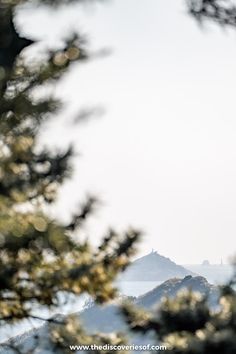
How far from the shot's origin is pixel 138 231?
1109 cm

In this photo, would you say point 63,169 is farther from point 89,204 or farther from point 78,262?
point 78,262

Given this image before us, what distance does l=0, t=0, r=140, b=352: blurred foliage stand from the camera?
8188mm

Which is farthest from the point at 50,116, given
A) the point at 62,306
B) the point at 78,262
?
the point at 62,306

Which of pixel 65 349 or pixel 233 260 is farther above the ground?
pixel 233 260

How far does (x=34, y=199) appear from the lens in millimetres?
11344

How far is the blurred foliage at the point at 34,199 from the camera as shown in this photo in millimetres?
8188

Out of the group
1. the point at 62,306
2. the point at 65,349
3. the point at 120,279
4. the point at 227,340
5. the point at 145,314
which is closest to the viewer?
the point at 227,340

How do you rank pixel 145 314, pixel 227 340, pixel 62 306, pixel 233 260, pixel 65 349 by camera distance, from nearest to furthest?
pixel 227 340 < pixel 233 260 < pixel 145 314 < pixel 62 306 < pixel 65 349

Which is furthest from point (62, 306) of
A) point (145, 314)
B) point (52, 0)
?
point (52, 0)

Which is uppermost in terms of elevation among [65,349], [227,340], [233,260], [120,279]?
[233,260]

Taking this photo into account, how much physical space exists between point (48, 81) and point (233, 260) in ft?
13.7

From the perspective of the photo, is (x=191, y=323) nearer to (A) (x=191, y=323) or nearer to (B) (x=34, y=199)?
(A) (x=191, y=323)

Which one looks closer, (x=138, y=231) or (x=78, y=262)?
(x=78, y=262)

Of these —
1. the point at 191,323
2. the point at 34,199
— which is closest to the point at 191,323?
the point at 191,323
